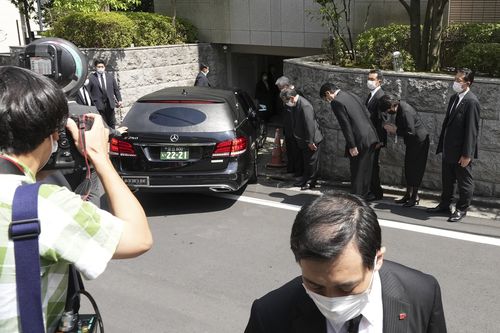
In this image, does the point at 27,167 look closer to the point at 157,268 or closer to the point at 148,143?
the point at 157,268

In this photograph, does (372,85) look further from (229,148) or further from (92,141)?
(92,141)

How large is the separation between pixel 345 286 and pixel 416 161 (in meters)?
5.96

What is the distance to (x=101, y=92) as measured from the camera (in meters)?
11.5

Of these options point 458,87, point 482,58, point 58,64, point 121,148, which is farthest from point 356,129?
point 58,64

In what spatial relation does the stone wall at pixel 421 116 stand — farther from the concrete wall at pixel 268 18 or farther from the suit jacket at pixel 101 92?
the suit jacket at pixel 101 92

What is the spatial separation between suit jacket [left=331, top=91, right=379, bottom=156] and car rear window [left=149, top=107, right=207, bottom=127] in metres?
1.82

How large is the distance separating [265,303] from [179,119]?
18.2 feet

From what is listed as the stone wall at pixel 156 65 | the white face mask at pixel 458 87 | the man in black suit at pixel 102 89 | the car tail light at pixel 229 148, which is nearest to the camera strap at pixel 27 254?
the car tail light at pixel 229 148

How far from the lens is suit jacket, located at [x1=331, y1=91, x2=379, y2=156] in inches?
289

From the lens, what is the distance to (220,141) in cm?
727

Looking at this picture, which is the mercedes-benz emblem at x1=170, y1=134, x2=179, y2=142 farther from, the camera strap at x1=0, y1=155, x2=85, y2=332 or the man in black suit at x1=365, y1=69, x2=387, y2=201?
the camera strap at x1=0, y1=155, x2=85, y2=332

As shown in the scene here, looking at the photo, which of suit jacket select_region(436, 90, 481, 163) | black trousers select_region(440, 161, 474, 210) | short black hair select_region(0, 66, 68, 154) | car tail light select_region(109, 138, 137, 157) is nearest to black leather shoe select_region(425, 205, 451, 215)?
black trousers select_region(440, 161, 474, 210)

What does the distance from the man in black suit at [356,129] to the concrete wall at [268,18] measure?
15.3 ft

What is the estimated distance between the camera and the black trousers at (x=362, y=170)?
7484mm
